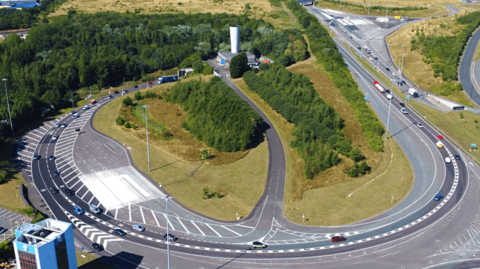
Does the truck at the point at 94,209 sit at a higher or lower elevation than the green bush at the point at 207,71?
lower

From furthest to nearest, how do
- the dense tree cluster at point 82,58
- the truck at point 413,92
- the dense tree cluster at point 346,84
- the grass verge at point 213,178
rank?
the truck at point 413,92, the dense tree cluster at point 82,58, the dense tree cluster at point 346,84, the grass verge at point 213,178

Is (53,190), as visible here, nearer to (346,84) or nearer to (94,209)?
(94,209)

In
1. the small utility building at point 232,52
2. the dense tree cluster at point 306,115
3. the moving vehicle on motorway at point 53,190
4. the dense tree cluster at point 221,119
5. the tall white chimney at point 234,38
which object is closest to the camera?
the moving vehicle on motorway at point 53,190

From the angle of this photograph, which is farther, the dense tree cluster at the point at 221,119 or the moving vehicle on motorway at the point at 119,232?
the dense tree cluster at the point at 221,119

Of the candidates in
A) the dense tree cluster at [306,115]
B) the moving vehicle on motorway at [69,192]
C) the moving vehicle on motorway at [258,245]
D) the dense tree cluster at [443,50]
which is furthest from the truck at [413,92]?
the moving vehicle on motorway at [69,192]

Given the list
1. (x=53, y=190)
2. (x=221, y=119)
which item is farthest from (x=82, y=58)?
(x=53, y=190)

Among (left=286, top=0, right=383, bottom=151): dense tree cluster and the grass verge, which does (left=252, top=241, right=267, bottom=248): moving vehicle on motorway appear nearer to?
the grass verge

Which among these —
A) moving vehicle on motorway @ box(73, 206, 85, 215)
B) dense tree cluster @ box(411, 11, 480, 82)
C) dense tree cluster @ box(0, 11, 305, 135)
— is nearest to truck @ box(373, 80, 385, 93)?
dense tree cluster @ box(411, 11, 480, 82)

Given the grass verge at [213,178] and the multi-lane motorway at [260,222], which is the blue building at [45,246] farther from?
the grass verge at [213,178]
